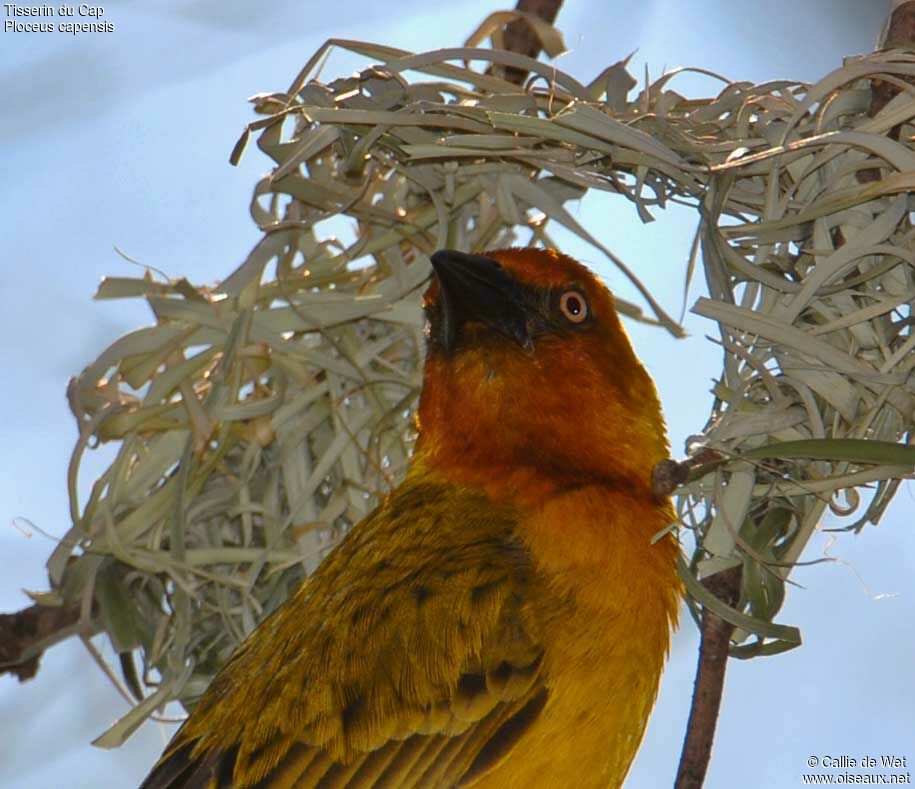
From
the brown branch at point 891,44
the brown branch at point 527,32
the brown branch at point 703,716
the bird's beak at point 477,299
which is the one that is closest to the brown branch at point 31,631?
the bird's beak at point 477,299

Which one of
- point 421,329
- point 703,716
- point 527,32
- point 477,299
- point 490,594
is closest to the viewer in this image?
point 703,716

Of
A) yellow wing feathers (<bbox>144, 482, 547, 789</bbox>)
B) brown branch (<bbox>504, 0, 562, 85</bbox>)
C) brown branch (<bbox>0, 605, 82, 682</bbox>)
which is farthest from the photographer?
brown branch (<bbox>504, 0, 562, 85</bbox>)

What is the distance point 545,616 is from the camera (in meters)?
2.57

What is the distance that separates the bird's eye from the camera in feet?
9.89

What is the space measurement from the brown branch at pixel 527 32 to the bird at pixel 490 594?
0.74 meters

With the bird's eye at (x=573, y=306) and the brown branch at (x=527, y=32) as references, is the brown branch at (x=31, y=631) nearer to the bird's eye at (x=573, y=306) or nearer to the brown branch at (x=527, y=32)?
→ the bird's eye at (x=573, y=306)

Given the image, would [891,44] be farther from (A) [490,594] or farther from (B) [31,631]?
(B) [31,631]

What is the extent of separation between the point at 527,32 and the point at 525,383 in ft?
3.75

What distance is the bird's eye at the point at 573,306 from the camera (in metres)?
3.01

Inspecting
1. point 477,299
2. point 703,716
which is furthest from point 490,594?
point 477,299

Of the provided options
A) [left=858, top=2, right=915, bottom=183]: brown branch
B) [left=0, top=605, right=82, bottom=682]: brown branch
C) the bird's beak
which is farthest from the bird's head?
[left=0, top=605, right=82, bottom=682]: brown branch

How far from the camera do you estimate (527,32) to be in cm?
362

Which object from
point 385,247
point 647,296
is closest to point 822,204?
point 647,296

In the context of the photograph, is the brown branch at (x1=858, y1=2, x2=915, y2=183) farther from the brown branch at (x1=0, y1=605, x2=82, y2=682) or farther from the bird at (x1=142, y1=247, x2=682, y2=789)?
the brown branch at (x1=0, y1=605, x2=82, y2=682)
